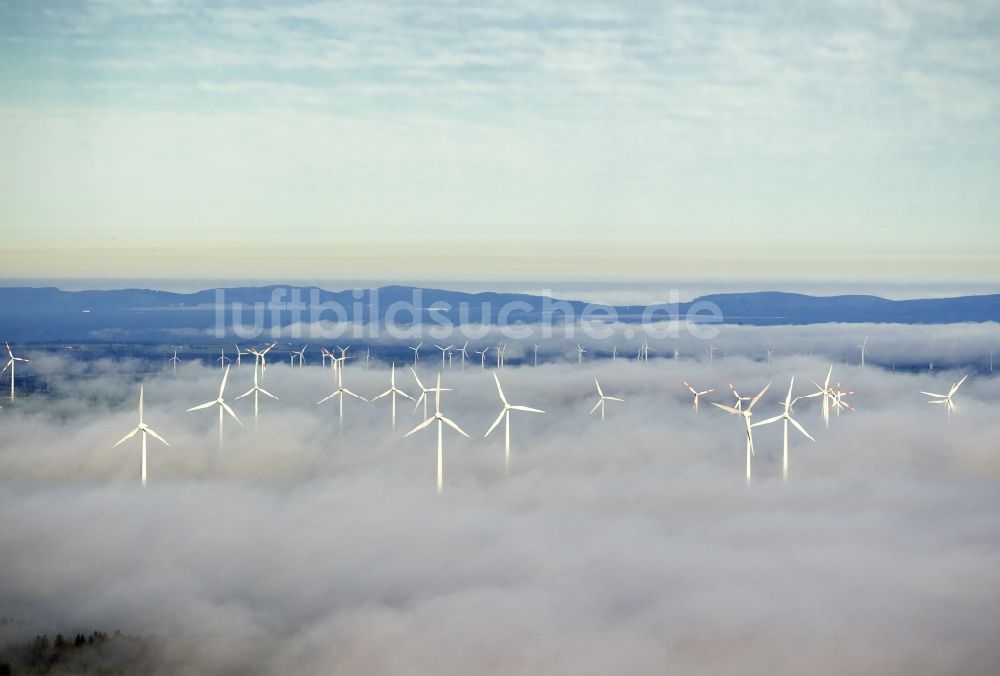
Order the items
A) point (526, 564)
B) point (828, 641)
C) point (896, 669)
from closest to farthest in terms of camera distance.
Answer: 1. point (896, 669)
2. point (828, 641)
3. point (526, 564)

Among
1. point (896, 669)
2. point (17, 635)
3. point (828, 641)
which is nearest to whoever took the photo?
point (896, 669)

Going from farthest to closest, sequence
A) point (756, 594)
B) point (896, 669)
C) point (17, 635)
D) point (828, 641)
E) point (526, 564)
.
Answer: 1. point (526, 564)
2. point (756, 594)
3. point (17, 635)
4. point (828, 641)
5. point (896, 669)

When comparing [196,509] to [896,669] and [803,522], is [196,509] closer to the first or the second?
[803,522]

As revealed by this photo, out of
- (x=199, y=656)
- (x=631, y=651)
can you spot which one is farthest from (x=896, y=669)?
(x=199, y=656)

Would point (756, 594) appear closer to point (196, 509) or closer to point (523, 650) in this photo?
point (523, 650)

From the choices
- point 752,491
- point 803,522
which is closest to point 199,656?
point 803,522

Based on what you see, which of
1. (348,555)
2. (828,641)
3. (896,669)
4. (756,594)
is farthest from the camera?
(348,555)

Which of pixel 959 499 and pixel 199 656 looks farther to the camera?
pixel 959 499

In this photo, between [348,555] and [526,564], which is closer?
[526,564]
